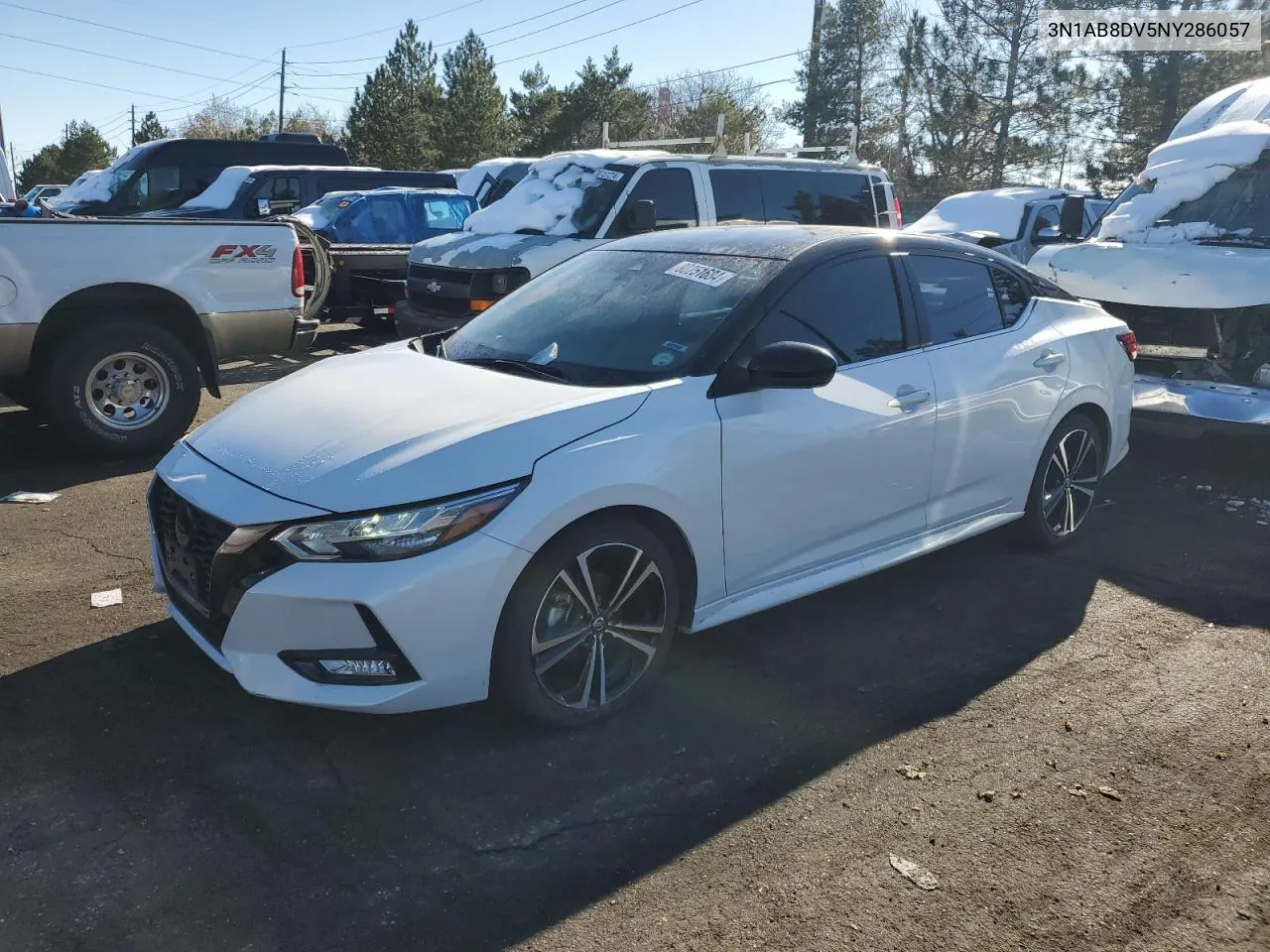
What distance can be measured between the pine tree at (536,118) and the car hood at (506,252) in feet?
122

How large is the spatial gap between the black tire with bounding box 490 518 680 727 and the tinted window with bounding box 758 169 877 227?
7168mm

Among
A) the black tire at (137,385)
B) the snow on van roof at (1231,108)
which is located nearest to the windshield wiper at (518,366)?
the black tire at (137,385)

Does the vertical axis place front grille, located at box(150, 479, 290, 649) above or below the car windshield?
below

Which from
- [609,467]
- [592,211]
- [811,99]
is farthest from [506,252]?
[811,99]

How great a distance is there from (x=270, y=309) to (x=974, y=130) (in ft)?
108

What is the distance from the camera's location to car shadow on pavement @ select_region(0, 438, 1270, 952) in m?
2.77

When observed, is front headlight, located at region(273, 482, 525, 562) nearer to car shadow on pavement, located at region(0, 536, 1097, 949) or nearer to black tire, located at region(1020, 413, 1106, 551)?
car shadow on pavement, located at region(0, 536, 1097, 949)

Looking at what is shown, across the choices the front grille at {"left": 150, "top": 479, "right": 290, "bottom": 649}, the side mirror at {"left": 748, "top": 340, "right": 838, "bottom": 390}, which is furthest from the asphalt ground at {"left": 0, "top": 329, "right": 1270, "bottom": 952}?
the side mirror at {"left": 748, "top": 340, "right": 838, "bottom": 390}

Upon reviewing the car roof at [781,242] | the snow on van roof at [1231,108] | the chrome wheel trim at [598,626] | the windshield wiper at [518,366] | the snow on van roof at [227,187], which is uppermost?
the snow on van roof at [1231,108]

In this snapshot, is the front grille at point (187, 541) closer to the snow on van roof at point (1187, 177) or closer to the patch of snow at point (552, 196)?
the patch of snow at point (552, 196)

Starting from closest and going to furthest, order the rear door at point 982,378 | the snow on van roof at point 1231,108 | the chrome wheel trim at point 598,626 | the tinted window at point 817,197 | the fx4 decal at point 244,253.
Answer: the chrome wheel trim at point 598,626
the rear door at point 982,378
the fx4 decal at point 244,253
the snow on van roof at point 1231,108
the tinted window at point 817,197

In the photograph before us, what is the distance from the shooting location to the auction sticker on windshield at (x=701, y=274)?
433 centimetres

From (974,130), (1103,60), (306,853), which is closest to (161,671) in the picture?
(306,853)

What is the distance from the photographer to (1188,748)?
146 inches
